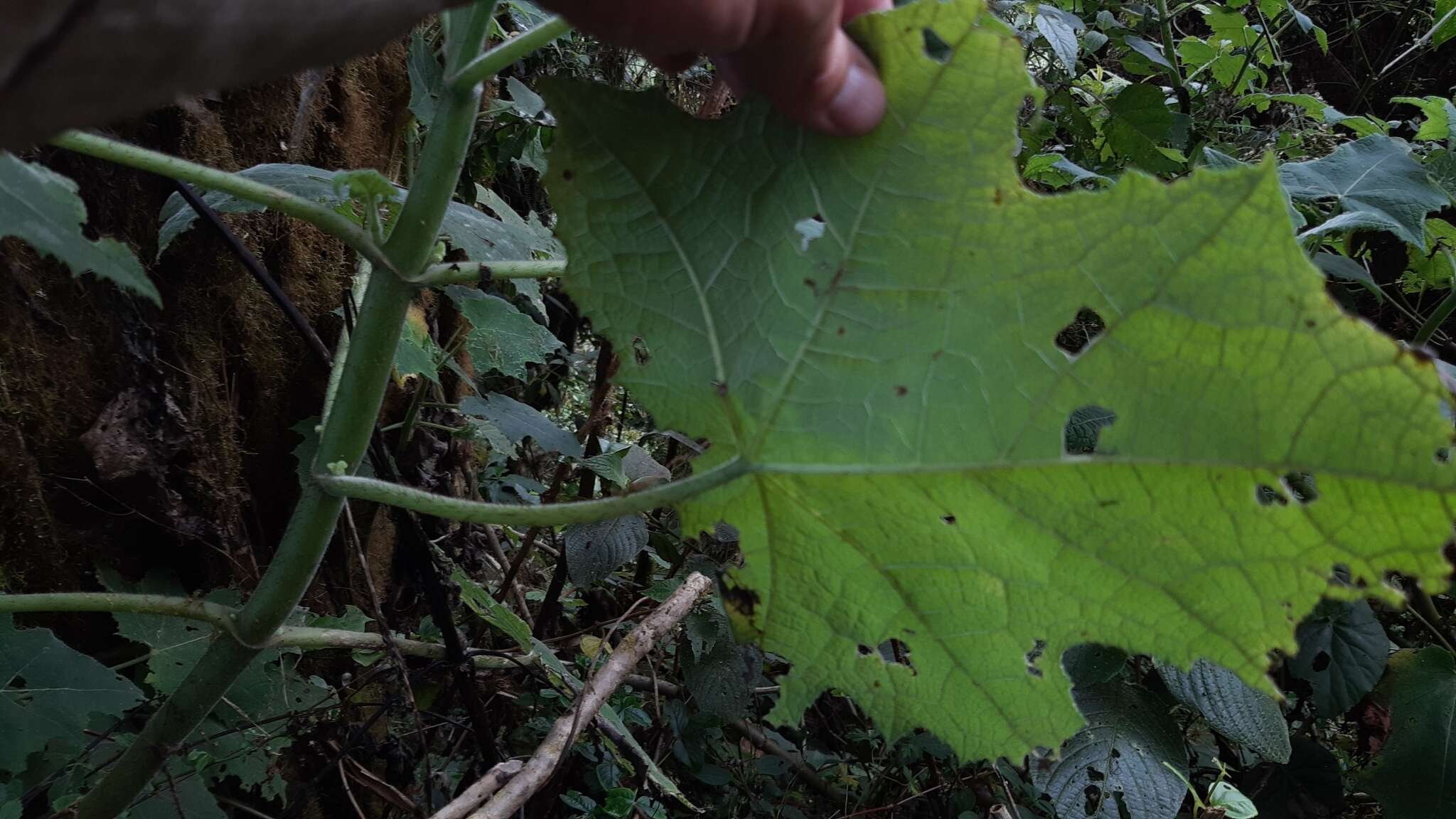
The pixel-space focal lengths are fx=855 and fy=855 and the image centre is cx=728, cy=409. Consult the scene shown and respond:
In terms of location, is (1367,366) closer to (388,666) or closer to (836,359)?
(836,359)

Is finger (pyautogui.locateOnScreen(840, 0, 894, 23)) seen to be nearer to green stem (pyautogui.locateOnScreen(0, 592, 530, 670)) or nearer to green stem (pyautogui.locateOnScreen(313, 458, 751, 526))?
green stem (pyautogui.locateOnScreen(313, 458, 751, 526))

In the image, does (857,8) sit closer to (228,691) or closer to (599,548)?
(599,548)

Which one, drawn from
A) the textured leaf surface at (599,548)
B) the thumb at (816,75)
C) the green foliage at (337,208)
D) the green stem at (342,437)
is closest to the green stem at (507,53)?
the green stem at (342,437)

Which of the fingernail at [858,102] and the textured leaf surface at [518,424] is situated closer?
the fingernail at [858,102]

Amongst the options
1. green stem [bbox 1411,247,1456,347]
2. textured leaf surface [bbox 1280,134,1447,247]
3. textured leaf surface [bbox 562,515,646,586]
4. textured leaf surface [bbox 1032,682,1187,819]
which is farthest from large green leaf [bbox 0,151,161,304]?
green stem [bbox 1411,247,1456,347]

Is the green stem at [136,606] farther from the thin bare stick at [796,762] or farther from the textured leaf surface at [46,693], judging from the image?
the thin bare stick at [796,762]

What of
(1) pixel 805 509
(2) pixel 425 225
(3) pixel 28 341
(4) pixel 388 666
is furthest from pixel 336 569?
(1) pixel 805 509

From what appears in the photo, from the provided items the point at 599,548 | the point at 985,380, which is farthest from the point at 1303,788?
the point at 985,380
